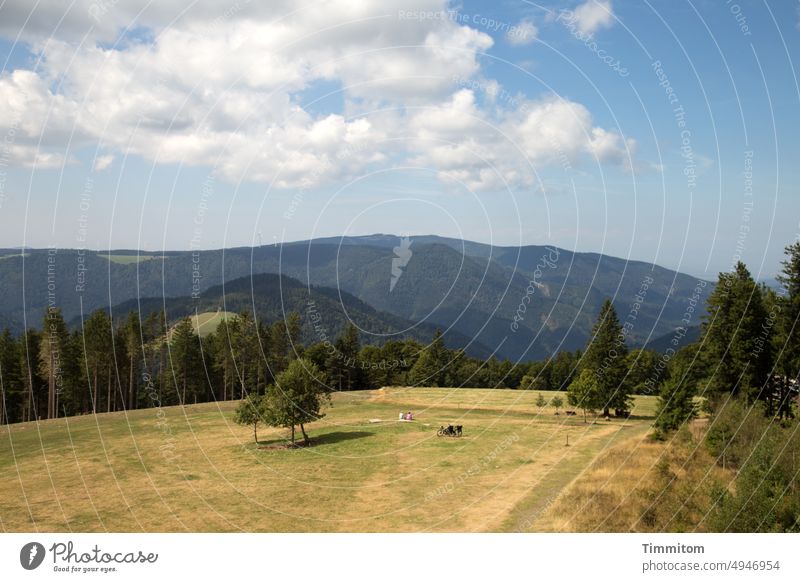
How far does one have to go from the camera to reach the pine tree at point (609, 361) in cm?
5953

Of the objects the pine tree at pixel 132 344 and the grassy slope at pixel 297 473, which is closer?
the grassy slope at pixel 297 473

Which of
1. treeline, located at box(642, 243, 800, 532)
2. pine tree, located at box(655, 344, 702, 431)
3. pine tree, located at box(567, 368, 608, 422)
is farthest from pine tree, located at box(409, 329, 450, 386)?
pine tree, located at box(655, 344, 702, 431)

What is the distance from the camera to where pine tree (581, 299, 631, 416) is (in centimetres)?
5953

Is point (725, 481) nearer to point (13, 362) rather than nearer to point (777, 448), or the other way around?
point (777, 448)

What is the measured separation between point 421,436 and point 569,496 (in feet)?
76.9

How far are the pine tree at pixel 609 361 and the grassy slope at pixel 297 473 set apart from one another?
3.37 meters

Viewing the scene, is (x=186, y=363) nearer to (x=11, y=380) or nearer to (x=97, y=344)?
(x=97, y=344)

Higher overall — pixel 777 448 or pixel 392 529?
pixel 777 448

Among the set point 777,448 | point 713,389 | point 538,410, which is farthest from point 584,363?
point 777,448

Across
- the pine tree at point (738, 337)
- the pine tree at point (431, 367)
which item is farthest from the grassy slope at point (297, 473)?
the pine tree at point (431, 367)

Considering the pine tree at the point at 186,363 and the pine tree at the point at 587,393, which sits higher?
the pine tree at the point at 186,363

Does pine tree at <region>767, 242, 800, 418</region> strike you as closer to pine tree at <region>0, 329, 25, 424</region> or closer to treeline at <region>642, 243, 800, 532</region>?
treeline at <region>642, 243, 800, 532</region>

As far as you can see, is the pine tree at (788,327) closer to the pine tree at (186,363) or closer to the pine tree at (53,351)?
the pine tree at (53,351)

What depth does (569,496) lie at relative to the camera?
1102 inches
